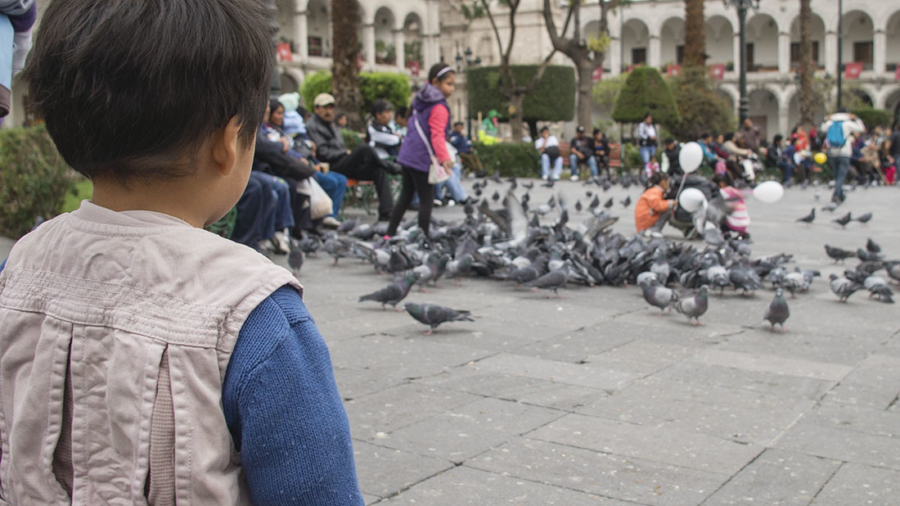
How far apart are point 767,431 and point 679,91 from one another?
2550 cm

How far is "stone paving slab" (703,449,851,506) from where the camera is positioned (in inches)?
115

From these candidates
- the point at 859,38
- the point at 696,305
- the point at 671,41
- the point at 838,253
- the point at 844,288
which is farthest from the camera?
the point at 671,41

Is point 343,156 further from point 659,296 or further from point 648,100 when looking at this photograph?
point 648,100

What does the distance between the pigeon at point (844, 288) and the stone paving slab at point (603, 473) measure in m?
3.72

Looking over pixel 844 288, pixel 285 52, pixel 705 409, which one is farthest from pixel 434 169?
pixel 285 52

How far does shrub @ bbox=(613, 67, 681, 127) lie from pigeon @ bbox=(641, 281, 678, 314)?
2012 cm

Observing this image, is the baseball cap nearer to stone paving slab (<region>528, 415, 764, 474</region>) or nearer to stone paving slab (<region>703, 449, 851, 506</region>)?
stone paving slab (<region>528, 415, 764, 474</region>)

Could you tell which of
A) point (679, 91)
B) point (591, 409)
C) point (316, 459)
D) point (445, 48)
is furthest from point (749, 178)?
point (445, 48)

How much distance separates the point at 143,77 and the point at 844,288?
240 inches

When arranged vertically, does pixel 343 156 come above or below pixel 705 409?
above

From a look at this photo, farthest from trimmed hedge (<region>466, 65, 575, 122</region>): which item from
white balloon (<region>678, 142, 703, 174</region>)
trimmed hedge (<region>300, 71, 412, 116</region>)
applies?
white balloon (<region>678, 142, 703, 174</region>)

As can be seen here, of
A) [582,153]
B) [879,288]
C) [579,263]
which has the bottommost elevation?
[879,288]

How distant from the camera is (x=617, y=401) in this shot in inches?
155

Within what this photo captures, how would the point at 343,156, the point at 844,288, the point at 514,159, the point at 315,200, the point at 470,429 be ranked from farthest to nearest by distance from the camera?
the point at 514,159
the point at 343,156
the point at 315,200
the point at 844,288
the point at 470,429
